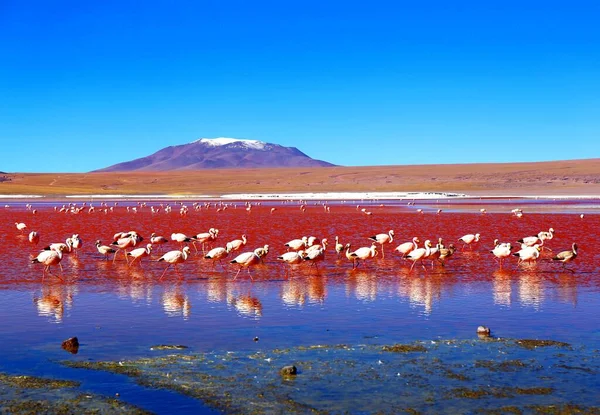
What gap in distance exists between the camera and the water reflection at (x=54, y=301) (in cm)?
1257

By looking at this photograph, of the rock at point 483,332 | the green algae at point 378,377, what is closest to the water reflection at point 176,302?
the green algae at point 378,377

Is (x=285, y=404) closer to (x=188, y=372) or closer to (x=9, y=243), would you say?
(x=188, y=372)

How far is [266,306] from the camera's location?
1346cm

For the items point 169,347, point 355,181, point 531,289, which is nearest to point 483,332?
point 169,347

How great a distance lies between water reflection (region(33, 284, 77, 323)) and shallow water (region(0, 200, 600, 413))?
3cm

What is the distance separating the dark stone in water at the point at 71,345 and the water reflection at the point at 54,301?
2064 millimetres

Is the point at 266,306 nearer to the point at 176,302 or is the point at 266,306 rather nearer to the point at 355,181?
the point at 176,302

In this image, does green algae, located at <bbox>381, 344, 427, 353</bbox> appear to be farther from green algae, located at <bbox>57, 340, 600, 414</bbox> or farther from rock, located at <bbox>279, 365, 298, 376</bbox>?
rock, located at <bbox>279, 365, 298, 376</bbox>

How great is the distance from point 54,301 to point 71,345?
4.19 metres

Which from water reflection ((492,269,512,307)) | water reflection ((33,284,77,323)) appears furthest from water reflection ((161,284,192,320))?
water reflection ((492,269,512,307))

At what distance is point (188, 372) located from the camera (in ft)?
29.1

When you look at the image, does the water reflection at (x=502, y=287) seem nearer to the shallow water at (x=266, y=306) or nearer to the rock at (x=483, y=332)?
the shallow water at (x=266, y=306)

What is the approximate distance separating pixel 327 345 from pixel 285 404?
8.69 ft

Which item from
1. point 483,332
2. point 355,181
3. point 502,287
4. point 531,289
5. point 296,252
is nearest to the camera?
point 483,332
